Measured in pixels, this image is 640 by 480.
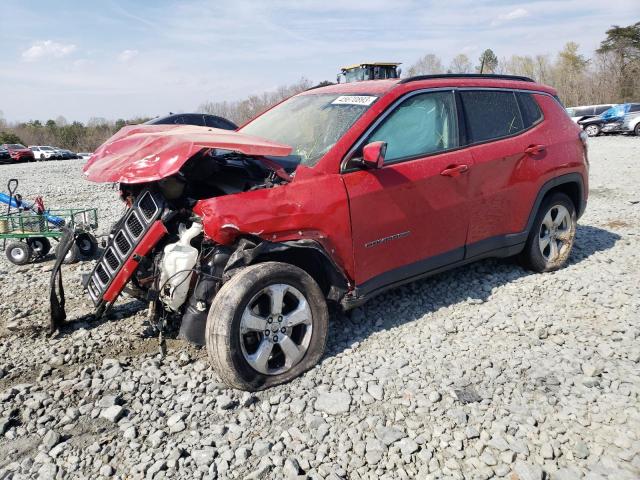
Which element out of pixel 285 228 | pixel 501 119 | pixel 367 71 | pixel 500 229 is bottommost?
pixel 500 229

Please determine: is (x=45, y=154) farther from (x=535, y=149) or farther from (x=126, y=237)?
(x=535, y=149)

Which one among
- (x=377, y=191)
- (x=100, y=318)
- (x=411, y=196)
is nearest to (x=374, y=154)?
(x=377, y=191)

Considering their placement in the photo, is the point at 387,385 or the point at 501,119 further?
the point at 501,119

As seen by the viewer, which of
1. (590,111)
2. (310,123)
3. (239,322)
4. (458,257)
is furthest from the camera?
(590,111)

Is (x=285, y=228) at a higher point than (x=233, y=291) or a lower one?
higher

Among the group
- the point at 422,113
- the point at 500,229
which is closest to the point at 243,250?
the point at 422,113

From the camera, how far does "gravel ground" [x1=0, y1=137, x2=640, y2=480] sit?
2.75m

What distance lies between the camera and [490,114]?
15.3 feet

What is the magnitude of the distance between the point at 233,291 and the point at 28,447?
1438 mm

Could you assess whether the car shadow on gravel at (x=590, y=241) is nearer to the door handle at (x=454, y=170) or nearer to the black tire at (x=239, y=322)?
the door handle at (x=454, y=170)

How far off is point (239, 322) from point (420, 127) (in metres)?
2.20

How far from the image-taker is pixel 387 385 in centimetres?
343

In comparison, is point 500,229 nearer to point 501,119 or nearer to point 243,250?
point 501,119

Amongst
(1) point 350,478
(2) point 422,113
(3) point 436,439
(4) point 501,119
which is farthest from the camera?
(4) point 501,119
